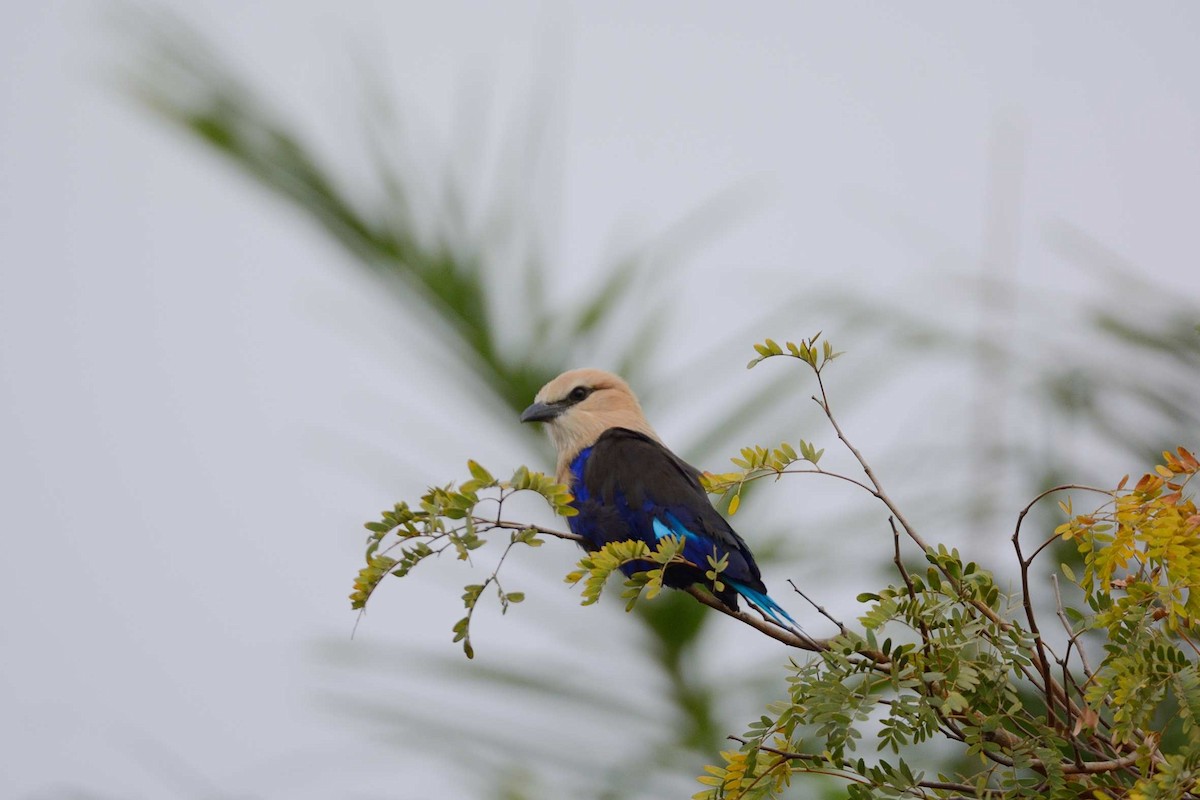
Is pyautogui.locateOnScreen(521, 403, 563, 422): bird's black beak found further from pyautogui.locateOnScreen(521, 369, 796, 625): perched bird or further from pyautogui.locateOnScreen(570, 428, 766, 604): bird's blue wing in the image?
pyautogui.locateOnScreen(570, 428, 766, 604): bird's blue wing

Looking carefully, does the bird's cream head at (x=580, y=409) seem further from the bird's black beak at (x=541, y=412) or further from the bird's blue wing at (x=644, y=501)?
the bird's blue wing at (x=644, y=501)

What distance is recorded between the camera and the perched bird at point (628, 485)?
289 cm

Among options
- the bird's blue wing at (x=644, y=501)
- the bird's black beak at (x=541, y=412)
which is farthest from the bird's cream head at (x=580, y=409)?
the bird's blue wing at (x=644, y=501)

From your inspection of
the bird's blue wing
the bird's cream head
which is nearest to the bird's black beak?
the bird's cream head

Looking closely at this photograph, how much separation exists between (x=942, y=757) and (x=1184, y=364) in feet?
3.58

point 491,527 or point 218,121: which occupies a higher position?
point 218,121

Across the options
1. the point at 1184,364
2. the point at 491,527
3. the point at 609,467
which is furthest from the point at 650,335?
the point at 491,527

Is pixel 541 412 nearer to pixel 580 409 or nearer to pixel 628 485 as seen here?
pixel 580 409

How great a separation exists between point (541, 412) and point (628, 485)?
62cm

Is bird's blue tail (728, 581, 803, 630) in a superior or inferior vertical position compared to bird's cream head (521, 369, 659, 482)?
inferior

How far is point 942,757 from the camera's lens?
10.9 feet

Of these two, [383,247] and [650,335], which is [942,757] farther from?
[383,247]

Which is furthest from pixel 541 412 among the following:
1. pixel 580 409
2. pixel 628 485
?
pixel 628 485

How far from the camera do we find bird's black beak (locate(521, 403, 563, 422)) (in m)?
3.77
